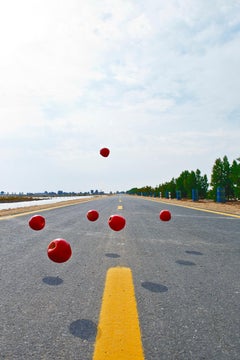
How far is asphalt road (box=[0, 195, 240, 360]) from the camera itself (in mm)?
1896

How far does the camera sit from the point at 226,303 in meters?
2.68

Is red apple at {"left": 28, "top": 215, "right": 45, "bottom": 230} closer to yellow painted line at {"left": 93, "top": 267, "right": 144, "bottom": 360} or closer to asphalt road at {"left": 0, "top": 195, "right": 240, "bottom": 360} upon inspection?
asphalt road at {"left": 0, "top": 195, "right": 240, "bottom": 360}

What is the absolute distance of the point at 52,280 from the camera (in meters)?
3.44

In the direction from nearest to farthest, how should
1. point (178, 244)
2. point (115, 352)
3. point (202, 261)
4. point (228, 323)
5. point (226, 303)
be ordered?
1. point (115, 352)
2. point (228, 323)
3. point (226, 303)
4. point (202, 261)
5. point (178, 244)

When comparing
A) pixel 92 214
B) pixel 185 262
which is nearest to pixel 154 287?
pixel 185 262

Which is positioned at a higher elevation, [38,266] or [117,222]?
[117,222]

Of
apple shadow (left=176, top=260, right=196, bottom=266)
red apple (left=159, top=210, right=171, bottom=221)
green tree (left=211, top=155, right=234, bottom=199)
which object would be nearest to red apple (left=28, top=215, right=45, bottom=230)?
apple shadow (left=176, top=260, right=196, bottom=266)

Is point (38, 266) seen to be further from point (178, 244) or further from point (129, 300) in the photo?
point (178, 244)

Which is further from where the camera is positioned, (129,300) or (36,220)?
(36,220)

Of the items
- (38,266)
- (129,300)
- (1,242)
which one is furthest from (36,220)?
(129,300)

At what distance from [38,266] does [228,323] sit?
2617mm

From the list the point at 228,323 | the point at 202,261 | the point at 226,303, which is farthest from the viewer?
the point at 202,261

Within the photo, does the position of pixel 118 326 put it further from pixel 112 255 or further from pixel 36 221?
pixel 36 221

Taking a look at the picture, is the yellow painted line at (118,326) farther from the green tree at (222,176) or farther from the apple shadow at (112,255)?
the green tree at (222,176)
